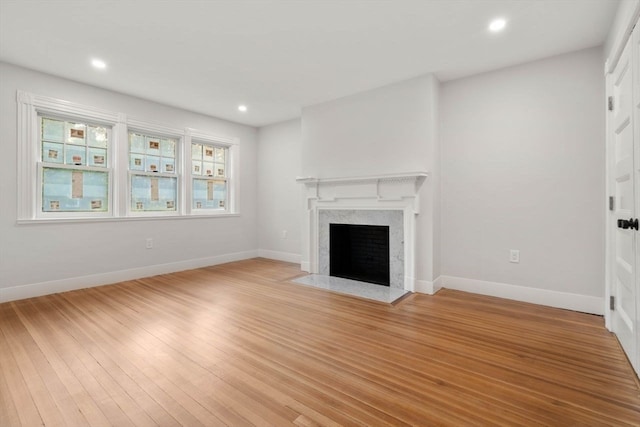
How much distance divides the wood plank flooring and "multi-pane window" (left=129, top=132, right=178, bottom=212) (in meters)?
1.68

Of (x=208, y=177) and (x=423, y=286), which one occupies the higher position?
(x=208, y=177)

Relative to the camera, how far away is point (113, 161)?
390cm

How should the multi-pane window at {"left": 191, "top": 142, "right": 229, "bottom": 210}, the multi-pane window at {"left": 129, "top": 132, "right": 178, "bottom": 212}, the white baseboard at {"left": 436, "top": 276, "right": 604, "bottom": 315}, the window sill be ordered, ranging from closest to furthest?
the white baseboard at {"left": 436, "top": 276, "right": 604, "bottom": 315}
the window sill
the multi-pane window at {"left": 129, "top": 132, "right": 178, "bottom": 212}
the multi-pane window at {"left": 191, "top": 142, "right": 229, "bottom": 210}

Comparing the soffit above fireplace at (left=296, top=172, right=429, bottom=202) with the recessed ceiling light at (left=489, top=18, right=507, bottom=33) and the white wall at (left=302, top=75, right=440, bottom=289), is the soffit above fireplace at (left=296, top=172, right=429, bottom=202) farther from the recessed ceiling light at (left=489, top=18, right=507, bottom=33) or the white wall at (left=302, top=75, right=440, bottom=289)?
the recessed ceiling light at (left=489, top=18, right=507, bottom=33)

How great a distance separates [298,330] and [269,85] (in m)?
2.97

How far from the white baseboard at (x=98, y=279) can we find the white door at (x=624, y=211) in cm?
499

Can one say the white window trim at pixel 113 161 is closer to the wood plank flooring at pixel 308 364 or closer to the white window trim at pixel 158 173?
the white window trim at pixel 158 173

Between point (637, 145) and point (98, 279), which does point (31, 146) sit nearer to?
point (98, 279)

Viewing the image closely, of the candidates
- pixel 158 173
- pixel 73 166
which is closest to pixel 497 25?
pixel 158 173

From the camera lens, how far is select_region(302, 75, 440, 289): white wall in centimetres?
336

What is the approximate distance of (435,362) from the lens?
1.89 m

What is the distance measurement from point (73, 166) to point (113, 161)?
434 mm

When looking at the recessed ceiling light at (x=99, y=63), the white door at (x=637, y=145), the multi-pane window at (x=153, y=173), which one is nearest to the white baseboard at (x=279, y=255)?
the multi-pane window at (x=153, y=173)

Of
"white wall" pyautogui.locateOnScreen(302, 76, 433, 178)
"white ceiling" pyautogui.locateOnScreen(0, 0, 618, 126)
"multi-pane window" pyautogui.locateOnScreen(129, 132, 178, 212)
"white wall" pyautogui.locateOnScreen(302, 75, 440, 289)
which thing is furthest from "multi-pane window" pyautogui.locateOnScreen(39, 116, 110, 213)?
"white wall" pyautogui.locateOnScreen(302, 75, 440, 289)
